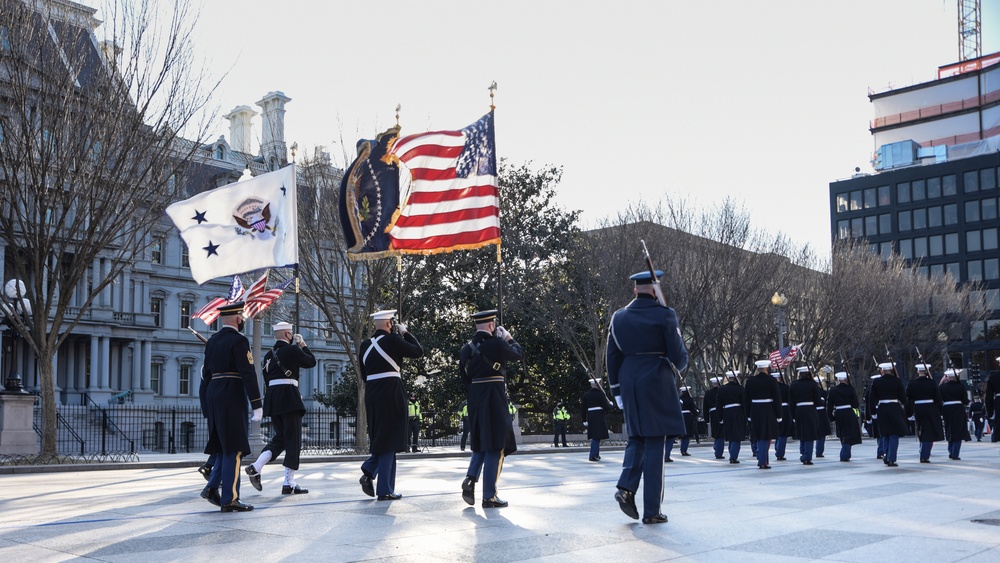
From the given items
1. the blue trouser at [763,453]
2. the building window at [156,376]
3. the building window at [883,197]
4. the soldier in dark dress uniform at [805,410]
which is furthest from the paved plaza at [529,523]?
the building window at [883,197]

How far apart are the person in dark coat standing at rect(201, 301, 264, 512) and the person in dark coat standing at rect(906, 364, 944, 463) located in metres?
13.4

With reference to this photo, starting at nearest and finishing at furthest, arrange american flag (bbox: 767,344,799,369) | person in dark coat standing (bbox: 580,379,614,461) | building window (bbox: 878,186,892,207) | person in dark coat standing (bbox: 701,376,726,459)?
person in dark coat standing (bbox: 701,376,726,459) → person in dark coat standing (bbox: 580,379,614,461) → american flag (bbox: 767,344,799,369) → building window (bbox: 878,186,892,207)

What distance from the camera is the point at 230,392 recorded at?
10.4 metres

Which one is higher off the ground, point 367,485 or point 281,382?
point 281,382

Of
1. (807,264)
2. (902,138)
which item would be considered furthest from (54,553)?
(902,138)

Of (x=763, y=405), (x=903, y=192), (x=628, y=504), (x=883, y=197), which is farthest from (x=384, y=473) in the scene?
(x=883, y=197)

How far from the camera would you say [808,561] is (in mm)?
6484

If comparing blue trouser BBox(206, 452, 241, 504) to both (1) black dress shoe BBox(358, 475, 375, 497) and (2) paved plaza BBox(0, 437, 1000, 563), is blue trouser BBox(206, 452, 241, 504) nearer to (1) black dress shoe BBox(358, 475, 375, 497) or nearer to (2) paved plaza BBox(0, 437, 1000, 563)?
(2) paved plaza BBox(0, 437, 1000, 563)

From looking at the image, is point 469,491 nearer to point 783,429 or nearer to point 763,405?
point 763,405

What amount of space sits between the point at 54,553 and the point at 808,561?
4.96 m

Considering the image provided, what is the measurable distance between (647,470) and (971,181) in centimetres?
8642

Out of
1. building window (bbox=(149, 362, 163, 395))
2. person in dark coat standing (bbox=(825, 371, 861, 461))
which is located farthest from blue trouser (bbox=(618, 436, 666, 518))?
building window (bbox=(149, 362, 163, 395))

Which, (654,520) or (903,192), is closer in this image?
(654,520)

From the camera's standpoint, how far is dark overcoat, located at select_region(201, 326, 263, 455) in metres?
10.2
